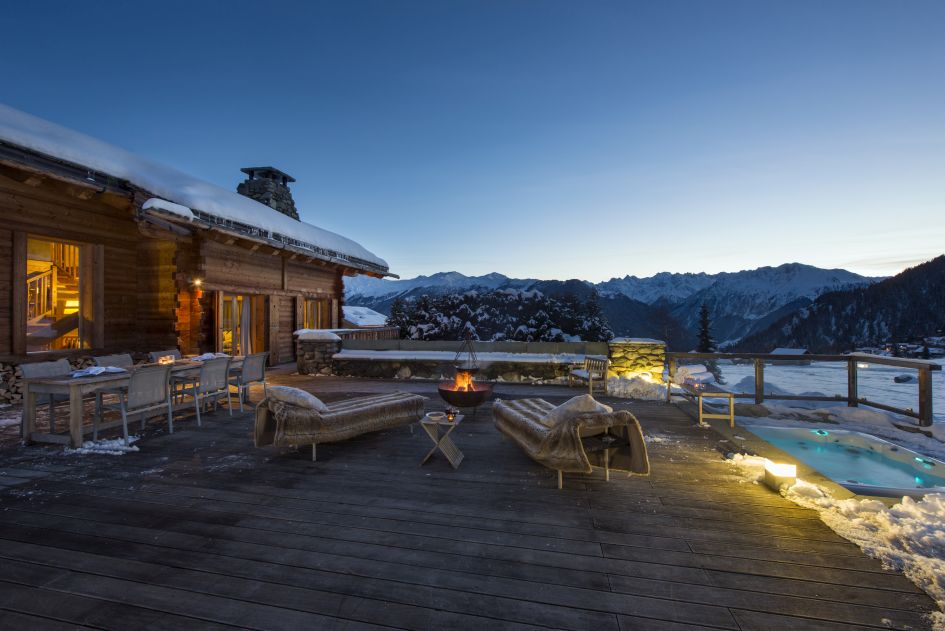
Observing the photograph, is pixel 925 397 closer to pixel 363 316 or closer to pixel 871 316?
pixel 363 316

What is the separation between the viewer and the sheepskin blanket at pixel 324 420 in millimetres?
4121

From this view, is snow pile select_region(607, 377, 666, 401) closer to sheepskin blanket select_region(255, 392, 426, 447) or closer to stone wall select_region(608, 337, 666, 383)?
stone wall select_region(608, 337, 666, 383)

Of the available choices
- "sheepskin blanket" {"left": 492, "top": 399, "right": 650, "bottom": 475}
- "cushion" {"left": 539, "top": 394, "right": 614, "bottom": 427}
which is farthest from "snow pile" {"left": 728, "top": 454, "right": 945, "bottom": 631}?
"cushion" {"left": 539, "top": 394, "right": 614, "bottom": 427}

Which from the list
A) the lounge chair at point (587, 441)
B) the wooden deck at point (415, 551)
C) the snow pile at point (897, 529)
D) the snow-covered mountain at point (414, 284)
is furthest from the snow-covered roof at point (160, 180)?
the snow-covered mountain at point (414, 284)

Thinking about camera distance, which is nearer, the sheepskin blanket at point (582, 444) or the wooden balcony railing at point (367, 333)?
the sheepskin blanket at point (582, 444)

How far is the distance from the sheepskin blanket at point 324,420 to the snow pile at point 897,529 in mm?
3939

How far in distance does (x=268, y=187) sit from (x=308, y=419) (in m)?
13.4

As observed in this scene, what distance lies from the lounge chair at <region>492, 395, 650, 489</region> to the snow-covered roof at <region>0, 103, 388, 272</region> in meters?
8.08

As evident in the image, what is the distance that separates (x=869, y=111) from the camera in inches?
352

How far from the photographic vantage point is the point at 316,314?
14688mm

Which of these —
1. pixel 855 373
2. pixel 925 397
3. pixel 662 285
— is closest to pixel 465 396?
pixel 925 397

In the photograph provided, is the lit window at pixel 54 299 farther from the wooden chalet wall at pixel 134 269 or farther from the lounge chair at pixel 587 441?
the lounge chair at pixel 587 441

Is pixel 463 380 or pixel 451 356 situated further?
pixel 451 356

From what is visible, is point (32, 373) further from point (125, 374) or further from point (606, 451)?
point (606, 451)
